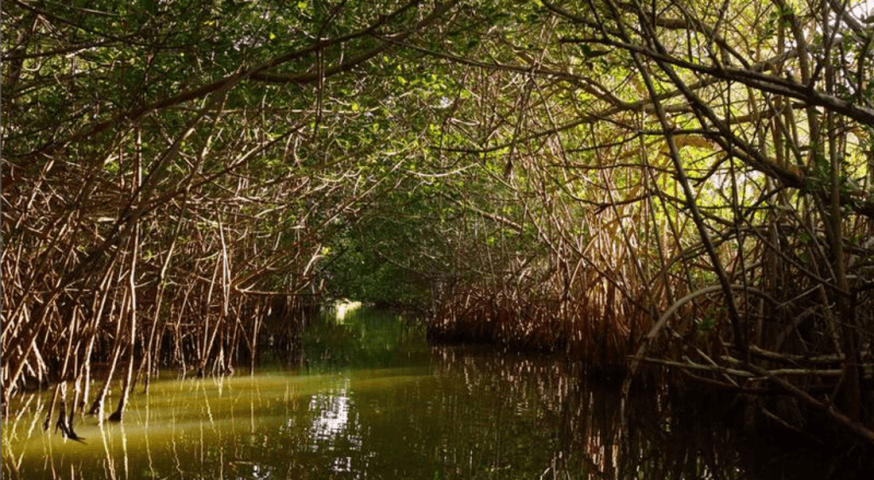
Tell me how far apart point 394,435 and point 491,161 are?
411 centimetres

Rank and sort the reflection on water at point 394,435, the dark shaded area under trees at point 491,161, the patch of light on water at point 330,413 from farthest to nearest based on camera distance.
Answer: the patch of light on water at point 330,413
the reflection on water at point 394,435
the dark shaded area under trees at point 491,161

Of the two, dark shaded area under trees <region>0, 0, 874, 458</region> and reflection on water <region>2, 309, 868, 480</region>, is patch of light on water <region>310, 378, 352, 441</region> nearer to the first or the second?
reflection on water <region>2, 309, 868, 480</region>

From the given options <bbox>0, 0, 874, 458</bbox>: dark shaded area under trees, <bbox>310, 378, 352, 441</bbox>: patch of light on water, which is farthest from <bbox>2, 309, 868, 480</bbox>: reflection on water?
<bbox>0, 0, 874, 458</bbox>: dark shaded area under trees

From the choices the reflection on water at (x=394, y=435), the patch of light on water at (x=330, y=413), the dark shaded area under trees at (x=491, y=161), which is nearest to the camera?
the dark shaded area under trees at (x=491, y=161)

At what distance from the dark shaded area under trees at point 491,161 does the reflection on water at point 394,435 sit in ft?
Answer: 1.06

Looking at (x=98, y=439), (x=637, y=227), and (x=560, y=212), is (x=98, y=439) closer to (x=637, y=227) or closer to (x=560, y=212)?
(x=637, y=227)

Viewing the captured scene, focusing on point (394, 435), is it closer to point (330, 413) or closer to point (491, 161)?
point (330, 413)

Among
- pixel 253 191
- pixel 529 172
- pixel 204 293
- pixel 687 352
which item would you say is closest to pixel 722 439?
pixel 687 352

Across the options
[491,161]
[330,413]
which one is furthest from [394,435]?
[491,161]

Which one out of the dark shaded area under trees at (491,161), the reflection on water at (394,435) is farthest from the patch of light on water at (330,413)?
the dark shaded area under trees at (491,161)

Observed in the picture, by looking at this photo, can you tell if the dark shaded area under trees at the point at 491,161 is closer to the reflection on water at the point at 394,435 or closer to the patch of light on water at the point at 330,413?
the reflection on water at the point at 394,435

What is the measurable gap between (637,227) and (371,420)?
2.86 m

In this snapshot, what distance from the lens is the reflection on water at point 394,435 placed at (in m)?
4.85

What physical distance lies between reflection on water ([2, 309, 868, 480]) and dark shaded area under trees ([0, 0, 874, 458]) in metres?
0.32
